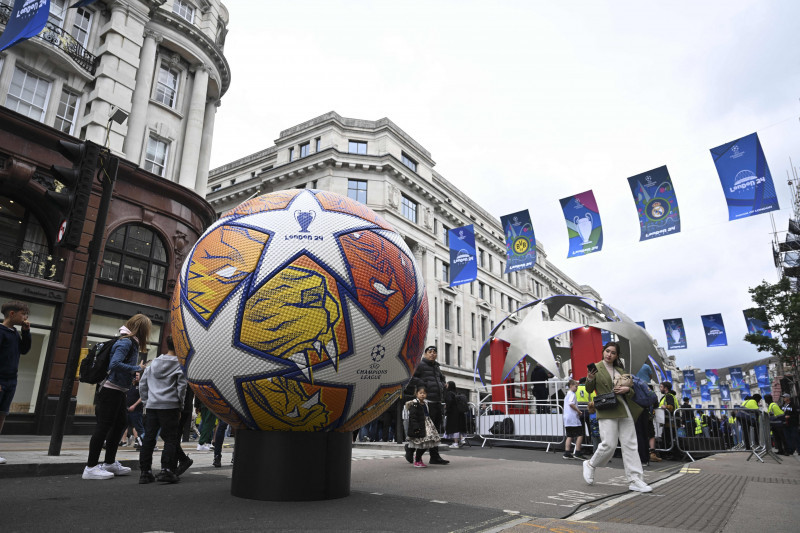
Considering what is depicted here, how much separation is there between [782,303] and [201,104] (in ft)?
93.6

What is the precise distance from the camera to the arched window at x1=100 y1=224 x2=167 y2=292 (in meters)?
16.8

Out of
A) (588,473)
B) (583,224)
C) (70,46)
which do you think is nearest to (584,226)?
(583,224)

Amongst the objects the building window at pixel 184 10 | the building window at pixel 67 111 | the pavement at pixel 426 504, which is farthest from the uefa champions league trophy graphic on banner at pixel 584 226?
the building window at pixel 184 10

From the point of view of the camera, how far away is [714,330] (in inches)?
1212

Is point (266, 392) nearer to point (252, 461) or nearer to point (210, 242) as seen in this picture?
point (252, 461)

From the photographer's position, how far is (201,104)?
2145 cm

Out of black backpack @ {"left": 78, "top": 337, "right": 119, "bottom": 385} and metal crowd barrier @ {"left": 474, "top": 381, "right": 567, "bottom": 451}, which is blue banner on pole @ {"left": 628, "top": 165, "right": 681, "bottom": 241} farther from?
black backpack @ {"left": 78, "top": 337, "right": 119, "bottom": 385}

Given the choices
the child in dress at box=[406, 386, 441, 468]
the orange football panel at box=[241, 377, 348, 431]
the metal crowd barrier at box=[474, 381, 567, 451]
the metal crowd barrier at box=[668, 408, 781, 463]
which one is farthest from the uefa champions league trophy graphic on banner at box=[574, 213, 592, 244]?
the orange football panel at box=[241, 377, 348, 431]

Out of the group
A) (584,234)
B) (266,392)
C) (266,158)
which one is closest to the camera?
(266,392)

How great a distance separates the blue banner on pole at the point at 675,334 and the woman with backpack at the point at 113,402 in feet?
120

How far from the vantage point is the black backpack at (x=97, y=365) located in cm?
524

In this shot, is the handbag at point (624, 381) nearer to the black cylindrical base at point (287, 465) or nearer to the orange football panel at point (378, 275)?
the orange football panel at point (378, 275)

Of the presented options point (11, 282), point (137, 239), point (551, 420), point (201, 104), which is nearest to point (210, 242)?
point (551, 420)

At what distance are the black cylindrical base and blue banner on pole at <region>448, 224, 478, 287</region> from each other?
18.4 meters
